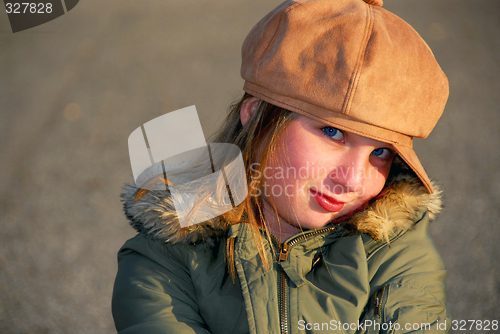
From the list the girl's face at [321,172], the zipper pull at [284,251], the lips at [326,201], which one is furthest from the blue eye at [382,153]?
the zipper pull at [284,251]

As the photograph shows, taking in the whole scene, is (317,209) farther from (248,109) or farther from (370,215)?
(248,109)

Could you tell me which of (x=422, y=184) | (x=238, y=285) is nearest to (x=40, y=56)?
(x=238, y=285)

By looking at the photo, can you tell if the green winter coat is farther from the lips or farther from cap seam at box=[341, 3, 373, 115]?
cap seam at box=[341, 3, 373, 115]

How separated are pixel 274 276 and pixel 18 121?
1640mm

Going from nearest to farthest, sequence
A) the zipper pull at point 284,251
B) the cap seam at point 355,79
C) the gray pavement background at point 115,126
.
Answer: the cap seam at point 355,79, the zipper pull at point 284,251, the gray pavement background at point 115,126

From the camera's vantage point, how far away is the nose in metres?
0.63

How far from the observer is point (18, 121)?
1806mm

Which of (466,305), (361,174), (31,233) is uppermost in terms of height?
(361,174)

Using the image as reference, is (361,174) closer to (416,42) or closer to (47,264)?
(416,42)

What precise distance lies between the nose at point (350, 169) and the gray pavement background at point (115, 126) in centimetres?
105

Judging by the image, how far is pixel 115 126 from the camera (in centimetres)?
181

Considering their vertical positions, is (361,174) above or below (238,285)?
above

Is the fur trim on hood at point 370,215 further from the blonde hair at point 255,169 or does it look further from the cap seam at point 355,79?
the cap seam at point 355,79

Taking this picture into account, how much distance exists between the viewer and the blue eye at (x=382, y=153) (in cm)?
71
